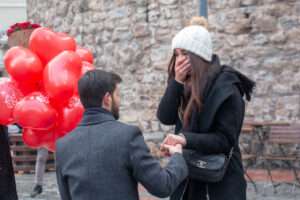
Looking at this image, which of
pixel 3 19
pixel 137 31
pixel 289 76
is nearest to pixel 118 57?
Result: pixel 137 31

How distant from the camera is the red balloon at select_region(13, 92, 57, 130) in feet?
11.2

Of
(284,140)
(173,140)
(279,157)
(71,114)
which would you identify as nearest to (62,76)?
(71,114)

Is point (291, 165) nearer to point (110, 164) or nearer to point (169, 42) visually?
point (169, 42)

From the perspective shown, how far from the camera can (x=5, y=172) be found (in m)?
3.80

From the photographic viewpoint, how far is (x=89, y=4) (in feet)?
34.3

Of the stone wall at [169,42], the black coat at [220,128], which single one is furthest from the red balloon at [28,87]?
the stone wall at [169,42]

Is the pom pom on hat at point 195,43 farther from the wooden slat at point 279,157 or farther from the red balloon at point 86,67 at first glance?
the wooden slat at point 279,157

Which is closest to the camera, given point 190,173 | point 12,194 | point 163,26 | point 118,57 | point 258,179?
point 190,173

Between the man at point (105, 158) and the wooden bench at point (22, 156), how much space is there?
7306mm

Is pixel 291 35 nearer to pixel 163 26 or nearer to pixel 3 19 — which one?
pixel 163 26

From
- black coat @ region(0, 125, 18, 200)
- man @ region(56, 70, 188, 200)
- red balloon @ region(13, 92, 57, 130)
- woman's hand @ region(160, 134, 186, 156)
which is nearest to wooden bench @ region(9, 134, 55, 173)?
black coat @ region(0, 125, 18, 200)

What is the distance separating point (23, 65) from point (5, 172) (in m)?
0.71

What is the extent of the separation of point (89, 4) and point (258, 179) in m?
4.26

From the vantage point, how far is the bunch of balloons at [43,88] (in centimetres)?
344
